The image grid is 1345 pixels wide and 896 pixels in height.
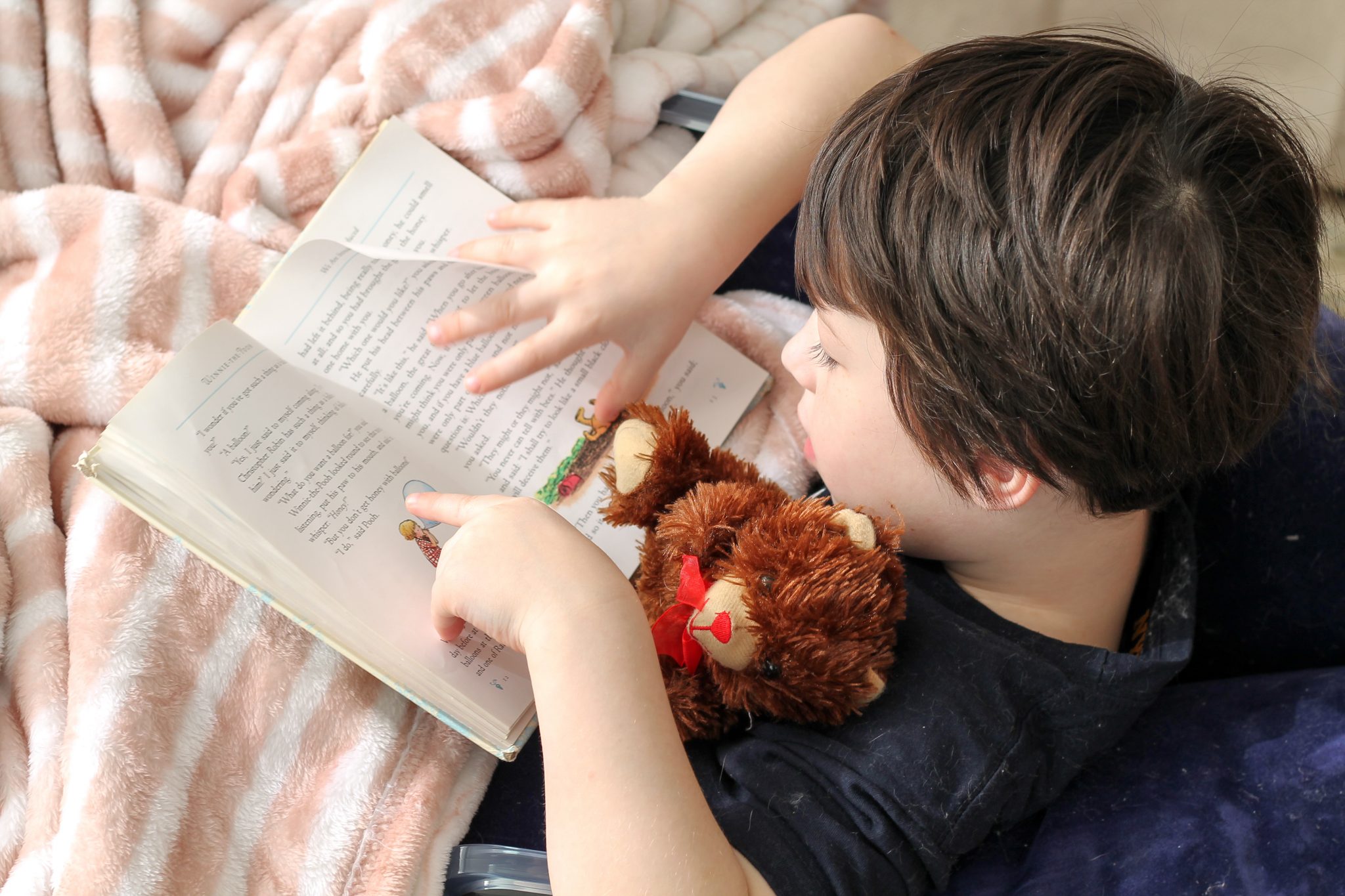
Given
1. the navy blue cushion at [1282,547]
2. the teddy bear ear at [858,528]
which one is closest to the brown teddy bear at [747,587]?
the teddy bear ear at [858,528]

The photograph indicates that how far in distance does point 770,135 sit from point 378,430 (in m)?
0.44

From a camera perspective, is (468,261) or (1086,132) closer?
(1086,132)

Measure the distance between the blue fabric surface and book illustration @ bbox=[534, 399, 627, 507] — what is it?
0.40 metres

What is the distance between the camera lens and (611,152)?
A: 975 millimetres

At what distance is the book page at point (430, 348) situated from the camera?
2.40 feet

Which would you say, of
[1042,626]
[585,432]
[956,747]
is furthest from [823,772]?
[585,432]

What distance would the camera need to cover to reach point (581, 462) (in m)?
→ 0.78

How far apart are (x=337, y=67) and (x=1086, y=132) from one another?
70 cm

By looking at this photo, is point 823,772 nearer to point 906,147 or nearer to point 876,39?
point 906,147

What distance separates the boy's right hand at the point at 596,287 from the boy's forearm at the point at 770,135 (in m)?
0.02

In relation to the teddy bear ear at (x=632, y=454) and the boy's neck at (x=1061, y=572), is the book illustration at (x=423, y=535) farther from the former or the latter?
the boy's neck at (x=1061, y=572)

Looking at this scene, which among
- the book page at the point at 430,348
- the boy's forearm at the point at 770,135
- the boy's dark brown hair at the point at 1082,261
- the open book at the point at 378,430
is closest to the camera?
the boy's dark brown hair at the point at 1082,261

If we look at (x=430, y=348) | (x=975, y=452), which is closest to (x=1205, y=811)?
(x=975, y=452)

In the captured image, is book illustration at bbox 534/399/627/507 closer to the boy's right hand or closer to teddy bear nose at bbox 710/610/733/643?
the boy's right hand
